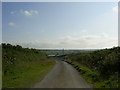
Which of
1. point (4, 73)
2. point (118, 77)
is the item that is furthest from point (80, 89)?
point (4, 73)

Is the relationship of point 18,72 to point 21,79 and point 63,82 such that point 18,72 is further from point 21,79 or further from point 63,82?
point 63,82

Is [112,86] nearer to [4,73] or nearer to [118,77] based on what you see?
[118,77]

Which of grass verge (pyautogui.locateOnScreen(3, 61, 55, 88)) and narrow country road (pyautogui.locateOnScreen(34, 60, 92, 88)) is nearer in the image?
narrow country road (pyautogui.locateOnScreen(34, 60, 92, 88))

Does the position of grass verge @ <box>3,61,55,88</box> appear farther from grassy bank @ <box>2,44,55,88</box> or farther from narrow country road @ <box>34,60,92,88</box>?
narrow country road @ <box>34,60,92,88</box>

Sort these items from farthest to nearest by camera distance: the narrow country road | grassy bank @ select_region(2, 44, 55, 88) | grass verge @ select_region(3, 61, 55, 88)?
1. grassy bank @ select_region(2, 44, 55, 88)
2. grass verge @ select_region(3, 61, 55, 88)
3. the narrow country road

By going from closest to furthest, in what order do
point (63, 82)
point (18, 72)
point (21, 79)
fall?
point (63, 82), point (21, 79), point (18, 72)

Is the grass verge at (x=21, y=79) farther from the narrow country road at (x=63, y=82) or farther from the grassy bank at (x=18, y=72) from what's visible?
the narrow country road at (x=63, y=82)

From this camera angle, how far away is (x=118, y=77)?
16797 mm

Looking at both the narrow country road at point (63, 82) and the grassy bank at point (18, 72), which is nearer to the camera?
the narrow country road at point (63, 82)

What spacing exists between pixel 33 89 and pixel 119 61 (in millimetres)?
9872

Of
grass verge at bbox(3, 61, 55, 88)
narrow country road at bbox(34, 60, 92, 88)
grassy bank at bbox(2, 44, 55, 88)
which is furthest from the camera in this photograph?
grassy bank at bbox(2, 44, 55, 88)

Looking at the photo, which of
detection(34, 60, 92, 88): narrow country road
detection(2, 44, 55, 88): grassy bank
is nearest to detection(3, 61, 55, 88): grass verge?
detection(2, 44, 55, 88): grassy bank

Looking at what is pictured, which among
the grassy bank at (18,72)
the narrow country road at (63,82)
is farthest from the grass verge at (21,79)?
the narrow country road at (63,82)

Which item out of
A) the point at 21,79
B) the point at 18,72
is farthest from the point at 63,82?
the point at 18,72
